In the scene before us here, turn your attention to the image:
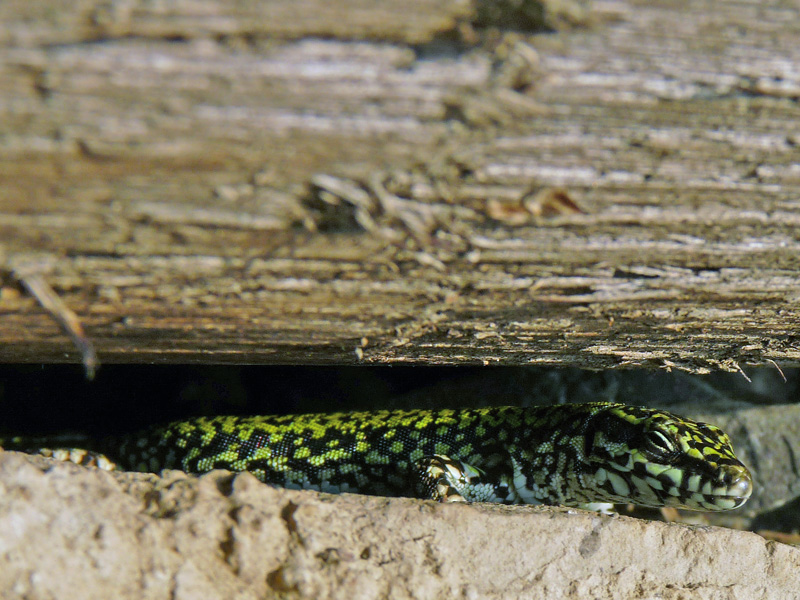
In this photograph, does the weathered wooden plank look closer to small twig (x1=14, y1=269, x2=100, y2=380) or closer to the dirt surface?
small twig (x1=14, y1=269, x2=100, y2=380)

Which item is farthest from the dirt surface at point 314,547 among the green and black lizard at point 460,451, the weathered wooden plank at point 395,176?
the green and black lizard at point 460,451

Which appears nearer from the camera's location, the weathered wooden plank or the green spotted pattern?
the weathered wooden plank

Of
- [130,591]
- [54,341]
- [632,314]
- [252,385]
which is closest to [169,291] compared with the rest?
[54,341]

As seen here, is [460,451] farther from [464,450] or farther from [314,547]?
[314,547]

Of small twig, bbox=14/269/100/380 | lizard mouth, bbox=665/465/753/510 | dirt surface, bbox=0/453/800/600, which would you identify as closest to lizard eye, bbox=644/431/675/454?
lizard mouth, bbox=665/465/753/510

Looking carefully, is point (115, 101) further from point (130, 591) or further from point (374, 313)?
point (130, 591)

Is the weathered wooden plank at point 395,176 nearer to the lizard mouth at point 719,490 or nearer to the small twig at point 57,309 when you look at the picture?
the small twig at point 57,309

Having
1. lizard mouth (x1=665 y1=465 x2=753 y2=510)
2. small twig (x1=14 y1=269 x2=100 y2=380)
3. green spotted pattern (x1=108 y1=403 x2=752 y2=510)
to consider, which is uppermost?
small twig (x1=14 y1=269 x2=100 y2=380)

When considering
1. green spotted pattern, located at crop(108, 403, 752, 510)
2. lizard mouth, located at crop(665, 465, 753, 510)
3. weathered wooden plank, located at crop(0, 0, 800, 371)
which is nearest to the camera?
weathered wooden plank, located at crop(0, 0, 800, 371)

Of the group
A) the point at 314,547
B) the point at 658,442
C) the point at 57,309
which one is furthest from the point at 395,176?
the point at 658,442
